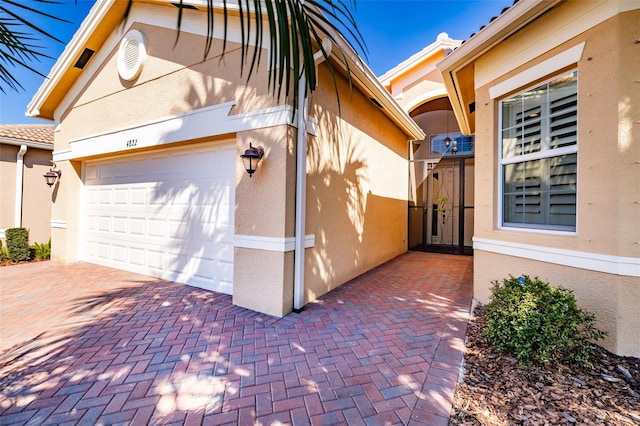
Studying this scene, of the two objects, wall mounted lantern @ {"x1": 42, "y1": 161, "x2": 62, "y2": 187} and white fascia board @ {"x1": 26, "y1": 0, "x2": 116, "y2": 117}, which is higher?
white fascia board @ {"x1": 26, "y1": 0, "x2": 116, "y2": 117}

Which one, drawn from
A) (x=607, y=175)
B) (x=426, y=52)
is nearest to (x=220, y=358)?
(x=607, y=175)

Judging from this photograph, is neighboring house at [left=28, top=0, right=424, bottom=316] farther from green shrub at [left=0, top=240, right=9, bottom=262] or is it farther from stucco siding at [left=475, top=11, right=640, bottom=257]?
stucco siding at [left=475, top=11, right=640, bottom=257]

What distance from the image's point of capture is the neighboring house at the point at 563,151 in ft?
10.2

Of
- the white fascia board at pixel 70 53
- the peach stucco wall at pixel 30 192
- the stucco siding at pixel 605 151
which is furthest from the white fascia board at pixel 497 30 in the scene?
the peach stucco wall at pixel 30 192

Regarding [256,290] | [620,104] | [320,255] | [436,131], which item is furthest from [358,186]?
[436,131]

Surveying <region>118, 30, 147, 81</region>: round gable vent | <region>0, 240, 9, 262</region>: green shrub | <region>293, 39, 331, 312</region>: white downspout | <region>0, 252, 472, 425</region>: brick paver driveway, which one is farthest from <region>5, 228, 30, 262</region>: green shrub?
<region>293, 39, 331, 312</region>: white downspout

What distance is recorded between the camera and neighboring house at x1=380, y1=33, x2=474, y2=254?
35.9 feet

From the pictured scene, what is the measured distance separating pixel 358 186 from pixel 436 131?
7.30 metres

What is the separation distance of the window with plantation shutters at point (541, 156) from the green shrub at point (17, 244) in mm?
12315

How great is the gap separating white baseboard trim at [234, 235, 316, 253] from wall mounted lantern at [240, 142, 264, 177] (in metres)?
1.07

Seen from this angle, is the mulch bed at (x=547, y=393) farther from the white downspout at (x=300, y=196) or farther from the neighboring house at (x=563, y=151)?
the white downspout at (x=300, y=196)

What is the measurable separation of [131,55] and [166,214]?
3.70 m

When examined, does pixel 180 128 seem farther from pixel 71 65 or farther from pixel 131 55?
pixel 71 65

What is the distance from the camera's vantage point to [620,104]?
314cm
